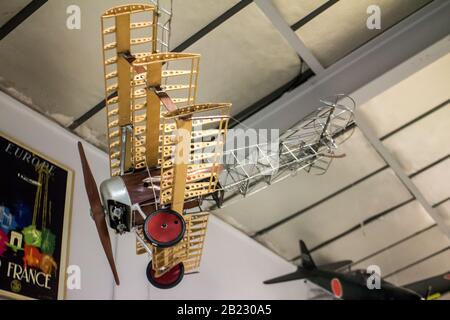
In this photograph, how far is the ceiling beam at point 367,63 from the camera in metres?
5.10

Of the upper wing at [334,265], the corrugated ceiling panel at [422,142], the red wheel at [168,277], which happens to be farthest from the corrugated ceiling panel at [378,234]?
the red wheel at [168,277]

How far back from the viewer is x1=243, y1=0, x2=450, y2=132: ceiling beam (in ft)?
16.7

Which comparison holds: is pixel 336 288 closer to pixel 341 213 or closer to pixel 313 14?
pixel 341 213

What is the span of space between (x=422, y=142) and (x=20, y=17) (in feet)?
13.2

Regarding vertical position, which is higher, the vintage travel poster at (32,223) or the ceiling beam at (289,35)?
the ceiling beam at (289,35)

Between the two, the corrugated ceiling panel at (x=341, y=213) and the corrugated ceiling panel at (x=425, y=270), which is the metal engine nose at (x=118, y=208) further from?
the corrugated ceiling panel at (x=425, y=270)

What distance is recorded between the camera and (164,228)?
124 inches

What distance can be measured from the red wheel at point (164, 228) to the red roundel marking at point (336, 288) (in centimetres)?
412

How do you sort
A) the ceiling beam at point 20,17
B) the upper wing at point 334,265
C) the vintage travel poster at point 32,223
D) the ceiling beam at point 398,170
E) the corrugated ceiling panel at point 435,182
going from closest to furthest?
1. the vintage travel poster at point 32,223
2. the ceiling beam at point 20,17
3. the ceiling beam at point 398,170
4. the corrugated ceiling panel at point 435,182
5. the upper wing at point 334,265

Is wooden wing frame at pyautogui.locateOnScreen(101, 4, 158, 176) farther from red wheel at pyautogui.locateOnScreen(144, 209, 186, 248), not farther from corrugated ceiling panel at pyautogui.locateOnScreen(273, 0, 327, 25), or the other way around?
corrugated ceiling panel at pyautogui.locateOnScreen(273, 0, 327, 25)

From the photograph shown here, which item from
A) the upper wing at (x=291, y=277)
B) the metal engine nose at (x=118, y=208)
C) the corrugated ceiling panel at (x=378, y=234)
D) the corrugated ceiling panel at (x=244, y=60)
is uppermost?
the corrugated ceiling panel at (x=244, y=60)

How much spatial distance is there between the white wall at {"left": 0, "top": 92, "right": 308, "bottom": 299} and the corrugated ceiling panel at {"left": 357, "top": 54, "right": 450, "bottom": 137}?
1959 mm

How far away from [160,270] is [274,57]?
2.20m

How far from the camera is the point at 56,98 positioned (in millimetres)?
4734
